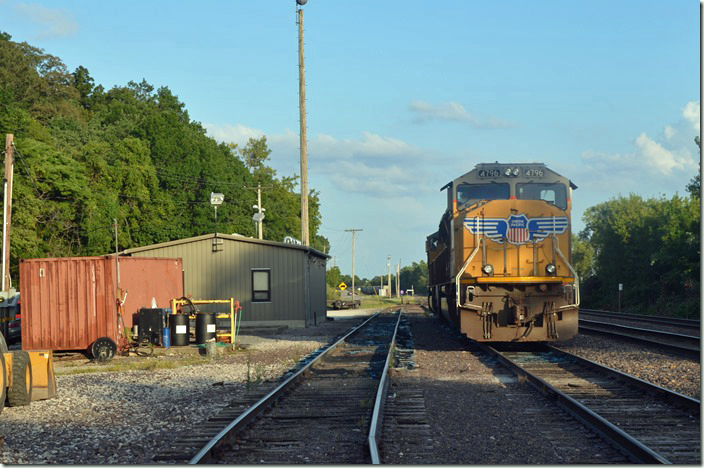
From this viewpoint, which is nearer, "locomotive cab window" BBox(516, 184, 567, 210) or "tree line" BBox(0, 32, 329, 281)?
"locomotive cab window" BBox(516, 184, 567, 210)

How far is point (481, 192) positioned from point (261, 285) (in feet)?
46.6

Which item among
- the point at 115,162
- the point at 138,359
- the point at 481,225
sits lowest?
the point at 138,359

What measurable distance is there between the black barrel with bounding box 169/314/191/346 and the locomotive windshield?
299 inches

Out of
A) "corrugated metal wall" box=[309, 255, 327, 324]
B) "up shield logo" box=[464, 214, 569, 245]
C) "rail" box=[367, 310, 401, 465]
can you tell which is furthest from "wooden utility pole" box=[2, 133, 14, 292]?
"rail" box=[367, 310, 401, 465]

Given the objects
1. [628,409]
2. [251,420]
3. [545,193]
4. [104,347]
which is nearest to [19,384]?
[251,420]

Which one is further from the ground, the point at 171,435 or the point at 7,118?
the point at 7,118

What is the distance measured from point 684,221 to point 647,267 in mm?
7896

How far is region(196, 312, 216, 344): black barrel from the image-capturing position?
1934cm

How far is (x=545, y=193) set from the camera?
16.6m

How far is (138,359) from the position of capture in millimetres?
16984

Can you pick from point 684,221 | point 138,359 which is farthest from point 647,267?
point 138,359

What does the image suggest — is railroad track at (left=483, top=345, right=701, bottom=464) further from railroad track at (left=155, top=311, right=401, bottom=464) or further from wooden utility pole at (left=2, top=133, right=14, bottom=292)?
wooden utility pole at (left=2, top=133, right=14, bottom=292)

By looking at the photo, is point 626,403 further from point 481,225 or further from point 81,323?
point 81,323

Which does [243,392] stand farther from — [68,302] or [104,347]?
[68,302]
